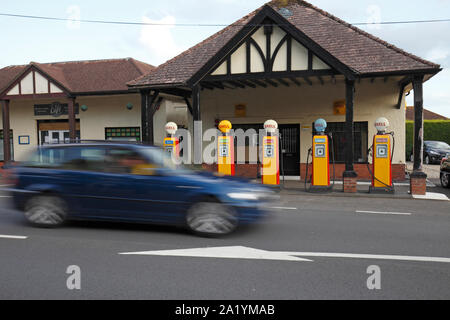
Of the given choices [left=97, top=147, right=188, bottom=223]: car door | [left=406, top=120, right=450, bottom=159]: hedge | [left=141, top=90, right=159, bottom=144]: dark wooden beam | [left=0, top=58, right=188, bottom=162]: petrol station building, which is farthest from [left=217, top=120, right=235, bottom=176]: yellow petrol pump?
[left=406, top=120, right=450, bottom=159]: hedge

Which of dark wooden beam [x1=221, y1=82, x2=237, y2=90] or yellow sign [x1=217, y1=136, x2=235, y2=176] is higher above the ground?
dark wooden beam [x1=221, y1=82, x2=237, y2=90]

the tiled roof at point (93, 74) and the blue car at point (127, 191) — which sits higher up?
the tiled roof at point (93, 74)

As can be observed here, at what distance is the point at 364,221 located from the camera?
24.8 ft

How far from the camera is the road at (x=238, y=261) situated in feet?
13.1

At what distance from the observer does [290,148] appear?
16.0 metres

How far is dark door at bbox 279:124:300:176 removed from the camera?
15.9 meters

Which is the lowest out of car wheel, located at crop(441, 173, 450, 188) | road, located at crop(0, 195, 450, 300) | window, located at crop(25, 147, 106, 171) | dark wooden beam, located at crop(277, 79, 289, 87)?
road, located at crop(0, 195, 450, 300)

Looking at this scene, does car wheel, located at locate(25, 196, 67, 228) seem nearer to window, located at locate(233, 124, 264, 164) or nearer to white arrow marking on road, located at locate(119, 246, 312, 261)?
white arrow marking on road, located at locate(119, 246, 312, 261)

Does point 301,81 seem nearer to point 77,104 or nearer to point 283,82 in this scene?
point 283,82

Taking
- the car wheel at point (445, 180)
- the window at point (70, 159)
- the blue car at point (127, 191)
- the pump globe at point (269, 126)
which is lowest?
the car wheel at point (445, 180)

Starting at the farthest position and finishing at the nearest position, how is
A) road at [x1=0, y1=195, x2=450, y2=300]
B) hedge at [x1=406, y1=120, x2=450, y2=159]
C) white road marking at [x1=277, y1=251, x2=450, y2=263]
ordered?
hedge at [x1=406, y1=120, x2=450, y2=159] → white road marking at [x1=277, y1=251, x2=450, y2=263] → road at [x1=0, y1=195, x2=450, y2=300]

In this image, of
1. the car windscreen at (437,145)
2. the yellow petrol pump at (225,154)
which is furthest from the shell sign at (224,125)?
the car windscreen at (437,145)

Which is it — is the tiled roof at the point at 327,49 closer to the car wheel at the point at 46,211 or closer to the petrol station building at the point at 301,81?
the petrol station building at the point at 301,81

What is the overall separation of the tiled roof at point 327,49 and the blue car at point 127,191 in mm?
7118
